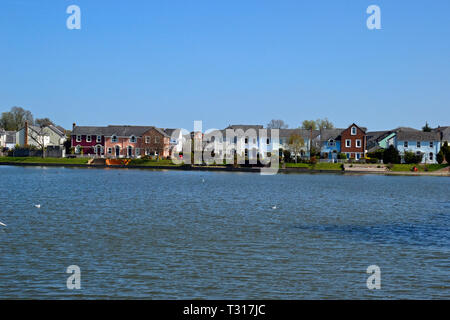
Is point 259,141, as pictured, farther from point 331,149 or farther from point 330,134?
point 331,149

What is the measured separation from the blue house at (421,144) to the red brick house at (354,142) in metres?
9.06

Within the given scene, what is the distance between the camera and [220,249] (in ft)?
85.8

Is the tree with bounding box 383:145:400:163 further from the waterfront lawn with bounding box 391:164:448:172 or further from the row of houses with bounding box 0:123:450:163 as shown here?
the row of houses with bounding box 0:123:450:163

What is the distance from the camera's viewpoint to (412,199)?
189ft

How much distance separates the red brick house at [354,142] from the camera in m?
129

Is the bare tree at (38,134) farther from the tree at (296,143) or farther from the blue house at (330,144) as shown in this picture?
the blue house at (330,144)

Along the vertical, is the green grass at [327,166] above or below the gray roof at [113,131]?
below

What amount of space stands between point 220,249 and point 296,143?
103 meters

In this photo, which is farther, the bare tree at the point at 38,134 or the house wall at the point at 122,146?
the bare tree at the point at 38,134

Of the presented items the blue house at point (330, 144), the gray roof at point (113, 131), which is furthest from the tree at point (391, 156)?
the gray roof at point (113, 131)

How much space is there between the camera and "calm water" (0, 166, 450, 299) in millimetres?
19297

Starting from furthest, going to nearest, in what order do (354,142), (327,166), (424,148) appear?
1. (424,148)
2. (354,142)
3. (327,166)

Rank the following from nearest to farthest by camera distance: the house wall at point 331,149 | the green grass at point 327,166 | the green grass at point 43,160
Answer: the green grass at point 327,166 < the green grass at point 43,160 < the house wall at point 331,149

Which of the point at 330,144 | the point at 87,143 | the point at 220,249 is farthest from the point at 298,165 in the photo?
the point at 220,249
